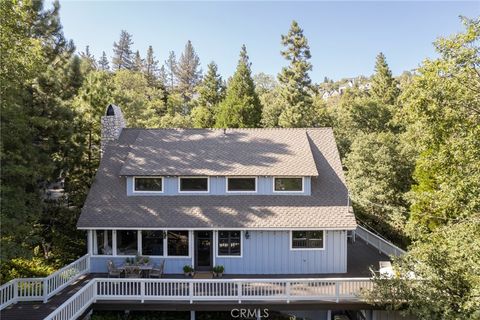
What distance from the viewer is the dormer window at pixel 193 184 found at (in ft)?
53.4

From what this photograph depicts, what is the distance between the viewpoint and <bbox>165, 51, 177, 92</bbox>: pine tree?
78188 millimetres

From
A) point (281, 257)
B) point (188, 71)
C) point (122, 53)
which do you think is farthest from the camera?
point (122, 53)

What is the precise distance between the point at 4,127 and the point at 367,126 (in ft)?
94.7

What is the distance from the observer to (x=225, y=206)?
15.6 metres

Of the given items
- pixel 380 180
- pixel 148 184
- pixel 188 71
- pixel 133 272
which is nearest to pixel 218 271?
pixel 133 272

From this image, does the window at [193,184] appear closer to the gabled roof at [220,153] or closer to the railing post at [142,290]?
the gabled roof at [220,153]

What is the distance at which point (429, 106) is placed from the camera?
32.2 ft

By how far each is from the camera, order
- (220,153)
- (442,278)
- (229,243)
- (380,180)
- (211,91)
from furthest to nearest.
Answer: (211,91) → (380,180) → (220,153) → (229,243) → (442,278)

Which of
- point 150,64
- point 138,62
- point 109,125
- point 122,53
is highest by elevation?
point 122,53

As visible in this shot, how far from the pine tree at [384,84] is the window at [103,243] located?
1186 inches

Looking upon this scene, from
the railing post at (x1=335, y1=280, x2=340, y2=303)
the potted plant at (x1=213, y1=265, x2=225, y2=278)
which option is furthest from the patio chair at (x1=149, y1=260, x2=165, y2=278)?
the railing post at (x1=335, y1=280, x2=340, y2=303)

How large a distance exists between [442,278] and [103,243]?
12835mm

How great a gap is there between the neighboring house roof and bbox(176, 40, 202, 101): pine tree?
58.2 meters

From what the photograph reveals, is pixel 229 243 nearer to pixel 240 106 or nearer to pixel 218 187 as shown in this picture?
pixel 218 187
